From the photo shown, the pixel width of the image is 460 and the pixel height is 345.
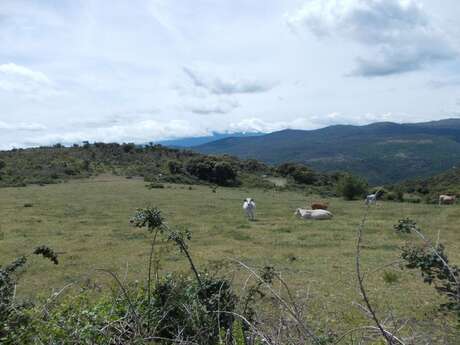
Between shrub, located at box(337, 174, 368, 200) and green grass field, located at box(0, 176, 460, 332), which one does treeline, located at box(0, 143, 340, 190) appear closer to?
shrub, located at box(337, 174, 368, 200)

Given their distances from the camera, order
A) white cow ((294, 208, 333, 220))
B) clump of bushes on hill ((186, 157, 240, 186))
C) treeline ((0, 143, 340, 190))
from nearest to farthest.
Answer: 1. white cow ((294, 208, 333, 220))
2. treeline ((0, 143, 340, 190))
3. clump of bushes on hill ((186, 157, 240, 186))

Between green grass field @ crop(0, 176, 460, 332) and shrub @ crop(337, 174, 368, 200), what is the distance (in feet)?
30.2

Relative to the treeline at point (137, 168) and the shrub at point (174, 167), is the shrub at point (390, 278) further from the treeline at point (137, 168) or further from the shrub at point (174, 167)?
the shrub at point (174, 167)

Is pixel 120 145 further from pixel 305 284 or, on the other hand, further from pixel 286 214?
pixel 305 284

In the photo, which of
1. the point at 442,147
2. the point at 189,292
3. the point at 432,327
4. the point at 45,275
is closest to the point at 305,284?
the point at 432,327

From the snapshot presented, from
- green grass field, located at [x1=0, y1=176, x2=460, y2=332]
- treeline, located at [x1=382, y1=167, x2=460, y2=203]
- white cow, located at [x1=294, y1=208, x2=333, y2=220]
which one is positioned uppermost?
green grass field, located at [x1=0, y1=176, x2=460, y2=332]

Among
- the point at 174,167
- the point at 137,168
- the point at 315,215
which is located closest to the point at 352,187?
the point at 315,215

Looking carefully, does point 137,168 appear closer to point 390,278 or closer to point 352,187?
point 352,187

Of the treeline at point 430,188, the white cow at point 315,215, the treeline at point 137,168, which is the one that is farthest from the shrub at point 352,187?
the treeline at point 137,168

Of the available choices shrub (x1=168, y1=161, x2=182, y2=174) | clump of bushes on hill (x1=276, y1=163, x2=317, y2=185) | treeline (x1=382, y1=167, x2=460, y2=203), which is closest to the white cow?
treeline (x1=382, y1=167, x2=460, y2=203)

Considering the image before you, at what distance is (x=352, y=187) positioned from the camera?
3312cm

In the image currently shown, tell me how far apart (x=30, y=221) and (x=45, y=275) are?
9.20m

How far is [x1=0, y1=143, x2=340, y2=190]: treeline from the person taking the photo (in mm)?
48772

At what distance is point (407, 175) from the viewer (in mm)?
124312
